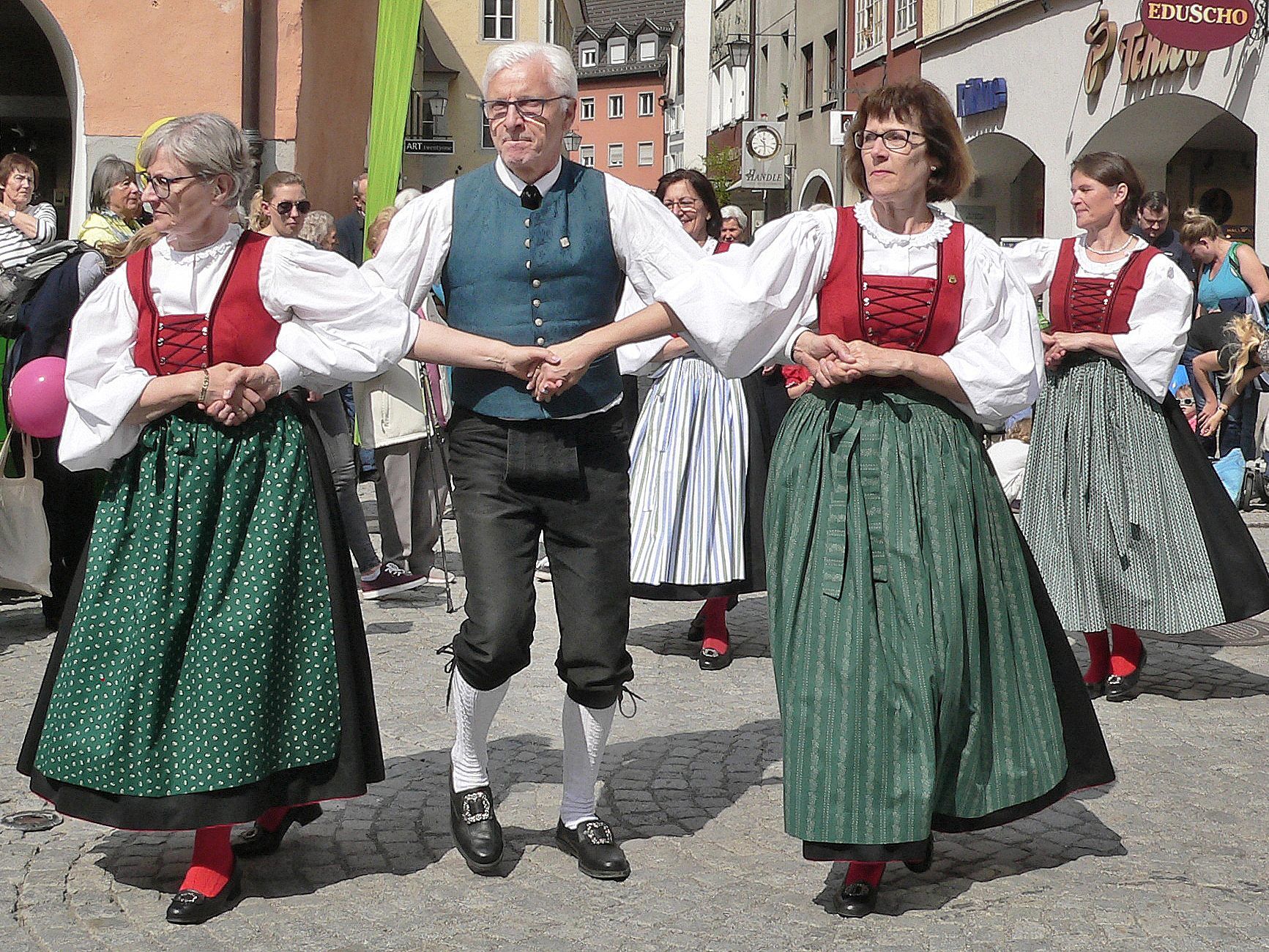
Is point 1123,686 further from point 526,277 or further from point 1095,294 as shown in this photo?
Answer: point 526,277

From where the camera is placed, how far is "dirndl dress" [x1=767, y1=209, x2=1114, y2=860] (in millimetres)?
3779

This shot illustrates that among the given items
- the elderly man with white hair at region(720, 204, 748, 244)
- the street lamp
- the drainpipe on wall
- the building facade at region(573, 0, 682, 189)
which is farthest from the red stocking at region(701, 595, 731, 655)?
the building facade at region(573, 0, 682, 189)

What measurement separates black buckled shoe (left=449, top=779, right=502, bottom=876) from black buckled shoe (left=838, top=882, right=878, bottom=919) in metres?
0.84

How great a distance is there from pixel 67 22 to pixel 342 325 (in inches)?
390

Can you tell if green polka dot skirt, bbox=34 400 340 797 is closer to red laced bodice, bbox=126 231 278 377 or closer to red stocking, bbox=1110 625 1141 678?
red laced bodice, bbox=126 231 278 377

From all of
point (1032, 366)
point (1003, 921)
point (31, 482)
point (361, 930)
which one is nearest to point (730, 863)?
point (1003, 921)

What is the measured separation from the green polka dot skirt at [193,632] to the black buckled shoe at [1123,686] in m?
3.19

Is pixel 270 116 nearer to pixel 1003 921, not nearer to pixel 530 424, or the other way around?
pixel 530 424

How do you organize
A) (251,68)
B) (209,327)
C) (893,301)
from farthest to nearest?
(251,68), (893,301), (209,327)

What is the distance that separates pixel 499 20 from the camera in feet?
156

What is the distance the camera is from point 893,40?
24.5m

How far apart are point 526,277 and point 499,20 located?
45567mm

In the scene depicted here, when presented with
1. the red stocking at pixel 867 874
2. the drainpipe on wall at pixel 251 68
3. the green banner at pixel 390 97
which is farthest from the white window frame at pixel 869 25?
the red stocking at pixel 867 874

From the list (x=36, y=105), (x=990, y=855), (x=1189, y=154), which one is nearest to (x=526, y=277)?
(x=990, y=855)
